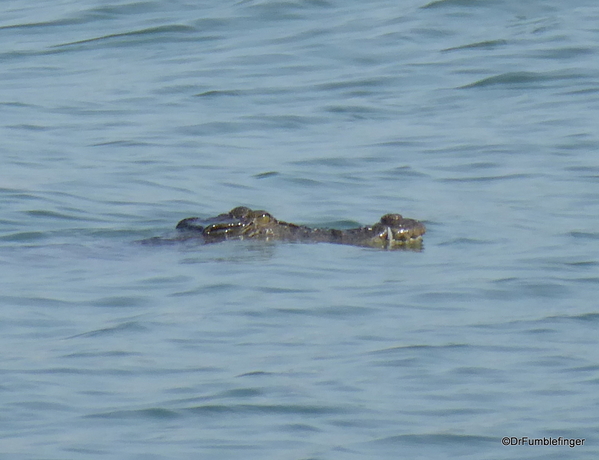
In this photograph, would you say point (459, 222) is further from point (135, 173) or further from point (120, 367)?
point (120, 367)

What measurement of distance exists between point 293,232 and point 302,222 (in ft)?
2.63

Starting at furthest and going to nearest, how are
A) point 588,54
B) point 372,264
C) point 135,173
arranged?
point 588,54 → point 135,173 → point 372,264

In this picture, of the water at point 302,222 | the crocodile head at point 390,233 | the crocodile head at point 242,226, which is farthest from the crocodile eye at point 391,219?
the crocodile head at point 242,226

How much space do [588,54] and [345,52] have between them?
104 inches

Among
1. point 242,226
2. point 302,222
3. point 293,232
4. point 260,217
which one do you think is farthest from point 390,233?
point 302,222

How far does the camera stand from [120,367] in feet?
19.6

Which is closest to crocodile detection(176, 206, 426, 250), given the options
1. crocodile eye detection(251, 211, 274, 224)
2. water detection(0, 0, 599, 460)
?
crocodile eye detection(251, 211, 274, 224)

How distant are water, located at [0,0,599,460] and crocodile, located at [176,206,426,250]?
0.47 ft

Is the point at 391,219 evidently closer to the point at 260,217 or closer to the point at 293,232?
the point at 293,232

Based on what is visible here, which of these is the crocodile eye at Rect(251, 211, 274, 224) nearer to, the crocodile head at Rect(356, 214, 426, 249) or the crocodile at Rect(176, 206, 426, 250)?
the crocodile at Rect(176, 206, 426, 250)

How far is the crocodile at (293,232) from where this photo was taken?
27.5ft

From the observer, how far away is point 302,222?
9.30 meters

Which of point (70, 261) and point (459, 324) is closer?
point (459, 324)

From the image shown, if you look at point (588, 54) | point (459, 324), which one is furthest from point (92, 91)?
point (459, 324)
